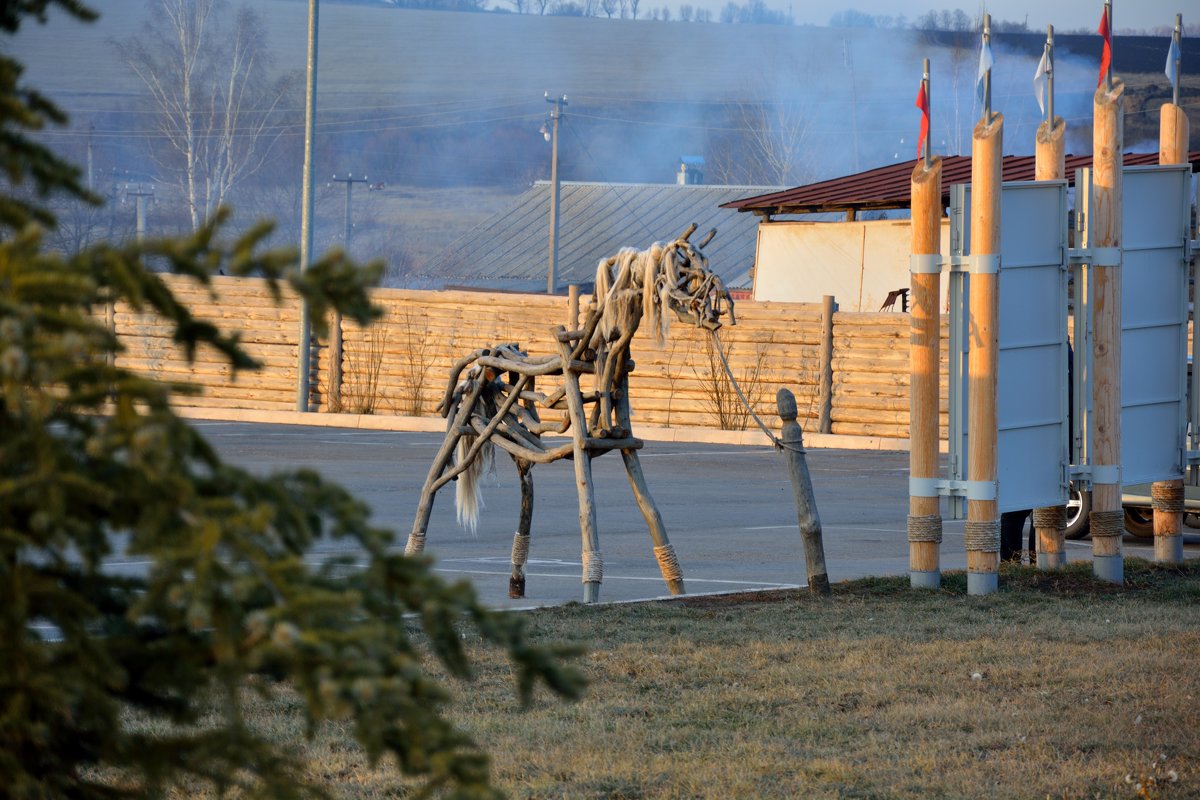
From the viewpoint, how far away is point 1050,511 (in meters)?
10.4

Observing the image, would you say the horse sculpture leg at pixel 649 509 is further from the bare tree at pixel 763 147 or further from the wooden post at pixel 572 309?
the bare tree at pixel 763 147

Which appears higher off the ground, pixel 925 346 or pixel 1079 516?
pixel 925 346

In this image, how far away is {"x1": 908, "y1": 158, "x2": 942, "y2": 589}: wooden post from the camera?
9336 mm

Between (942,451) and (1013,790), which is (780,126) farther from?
(1013,790)

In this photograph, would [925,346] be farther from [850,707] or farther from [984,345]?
[850,707]

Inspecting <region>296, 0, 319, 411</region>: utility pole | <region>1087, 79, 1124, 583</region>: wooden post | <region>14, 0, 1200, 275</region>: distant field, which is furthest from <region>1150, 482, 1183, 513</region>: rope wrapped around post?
<region>14, 0, 1200, 275</region>: distant field

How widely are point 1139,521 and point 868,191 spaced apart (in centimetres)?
1410

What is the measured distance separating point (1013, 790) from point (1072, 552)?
25.8 ft

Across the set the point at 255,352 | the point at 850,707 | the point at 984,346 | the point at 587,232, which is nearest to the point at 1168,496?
the point at 984,346

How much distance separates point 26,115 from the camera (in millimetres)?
1908

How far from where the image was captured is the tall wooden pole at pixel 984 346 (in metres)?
9.16

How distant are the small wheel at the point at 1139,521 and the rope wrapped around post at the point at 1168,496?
3.02m

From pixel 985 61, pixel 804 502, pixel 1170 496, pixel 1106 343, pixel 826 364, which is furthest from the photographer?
pixel 826 364

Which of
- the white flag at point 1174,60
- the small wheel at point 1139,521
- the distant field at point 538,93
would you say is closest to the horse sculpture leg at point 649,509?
the white flag at point 1174,60
